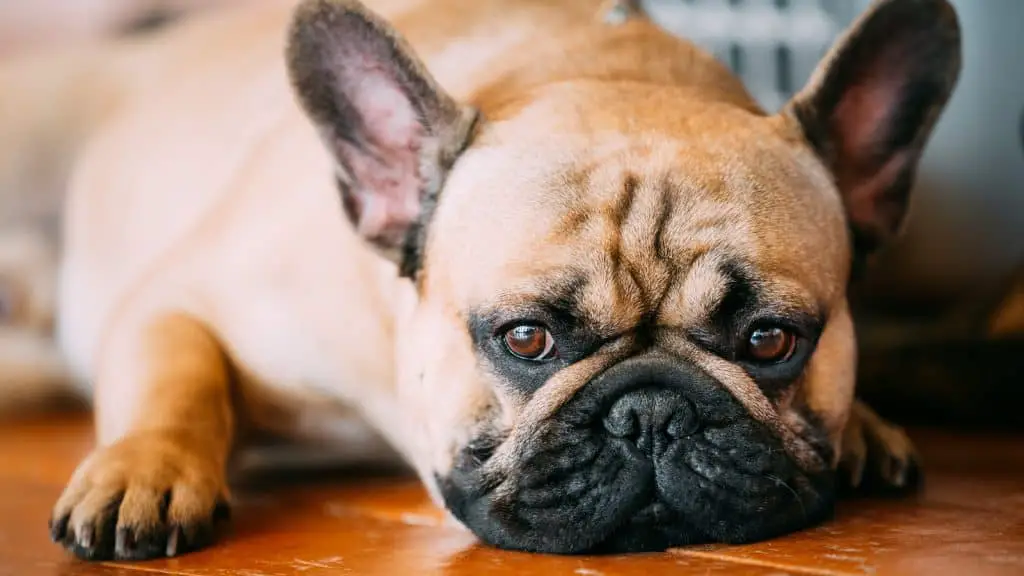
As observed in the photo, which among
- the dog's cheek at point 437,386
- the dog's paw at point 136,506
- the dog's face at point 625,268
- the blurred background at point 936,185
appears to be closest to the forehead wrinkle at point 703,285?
the dog's face at point 625,268

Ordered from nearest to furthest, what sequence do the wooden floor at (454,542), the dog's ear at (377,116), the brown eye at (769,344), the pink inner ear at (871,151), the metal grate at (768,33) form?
the wooden floor at (454,542), the brown eye at (769,344), the dog's ear at (377,116), the pink inner ear at (871,151), the metal grate at (768,33)

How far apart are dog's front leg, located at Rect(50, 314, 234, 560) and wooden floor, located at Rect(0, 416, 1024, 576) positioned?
1.3 inches

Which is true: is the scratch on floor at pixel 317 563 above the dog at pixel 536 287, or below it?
below

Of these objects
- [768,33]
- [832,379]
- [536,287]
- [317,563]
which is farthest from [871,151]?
[768,33]

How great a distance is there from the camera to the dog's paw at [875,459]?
178 cm

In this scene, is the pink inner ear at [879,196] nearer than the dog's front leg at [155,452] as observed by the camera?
No

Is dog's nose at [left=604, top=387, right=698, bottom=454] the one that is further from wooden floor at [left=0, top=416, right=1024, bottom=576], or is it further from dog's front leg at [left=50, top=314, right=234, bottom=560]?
dog's front leg at [left=50, top=314, right=234, bottom=560]

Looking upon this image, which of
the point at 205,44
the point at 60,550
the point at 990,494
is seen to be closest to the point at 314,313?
the point at 60,550

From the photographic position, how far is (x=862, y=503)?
171 centimetres

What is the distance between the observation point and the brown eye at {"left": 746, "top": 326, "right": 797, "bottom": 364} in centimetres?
149

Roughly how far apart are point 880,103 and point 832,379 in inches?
17.4

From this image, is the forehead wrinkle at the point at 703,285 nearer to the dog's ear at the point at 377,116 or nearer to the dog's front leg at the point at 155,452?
the dog's ear at the point at 377,116

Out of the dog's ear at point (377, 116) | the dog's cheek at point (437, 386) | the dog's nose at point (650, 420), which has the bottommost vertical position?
the dog's nose at point (650, 420)

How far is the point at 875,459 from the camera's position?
5.95 feet
